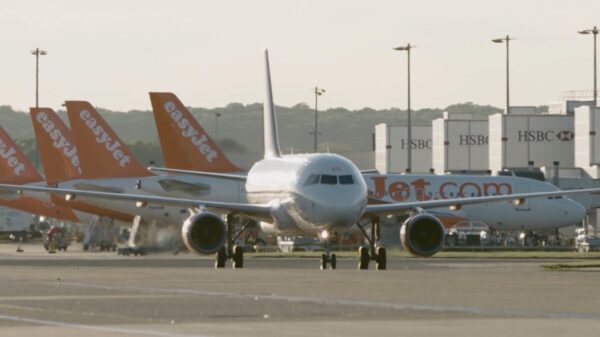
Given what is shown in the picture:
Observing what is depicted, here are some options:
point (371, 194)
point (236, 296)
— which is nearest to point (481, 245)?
point (371, 194)

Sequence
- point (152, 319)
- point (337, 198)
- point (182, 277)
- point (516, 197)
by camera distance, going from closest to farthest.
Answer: point (152, 319) < point (182, 277) < point (337, 198) < point (516, 197)

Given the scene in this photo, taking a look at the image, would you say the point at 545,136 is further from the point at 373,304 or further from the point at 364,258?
the point at 373,304

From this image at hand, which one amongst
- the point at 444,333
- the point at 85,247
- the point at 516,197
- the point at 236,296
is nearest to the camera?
the point at 444,333

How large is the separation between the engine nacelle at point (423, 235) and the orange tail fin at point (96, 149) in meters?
48.5

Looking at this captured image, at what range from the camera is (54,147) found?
115562 mm

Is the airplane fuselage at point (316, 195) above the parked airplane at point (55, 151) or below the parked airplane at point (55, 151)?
below

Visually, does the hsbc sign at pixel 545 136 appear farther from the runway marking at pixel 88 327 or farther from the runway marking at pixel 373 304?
the runway marking at pixel 88 327

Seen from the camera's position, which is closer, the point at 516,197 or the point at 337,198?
the point at 337,198

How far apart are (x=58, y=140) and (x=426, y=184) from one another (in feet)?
84.2

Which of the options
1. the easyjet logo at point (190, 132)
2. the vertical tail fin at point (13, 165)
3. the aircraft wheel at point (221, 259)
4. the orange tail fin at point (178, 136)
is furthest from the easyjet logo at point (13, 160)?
the aircraft wheel at point (221, 259)

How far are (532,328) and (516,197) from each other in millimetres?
40815

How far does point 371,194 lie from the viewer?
10675 centimetres

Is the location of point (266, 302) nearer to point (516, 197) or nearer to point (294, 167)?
point (294, 167)

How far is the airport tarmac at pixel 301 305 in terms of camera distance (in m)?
26.0
